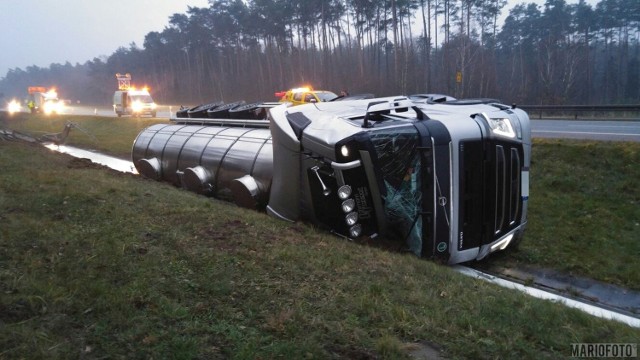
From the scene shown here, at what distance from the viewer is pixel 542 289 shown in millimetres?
6141

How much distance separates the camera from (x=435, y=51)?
5047 centimetres

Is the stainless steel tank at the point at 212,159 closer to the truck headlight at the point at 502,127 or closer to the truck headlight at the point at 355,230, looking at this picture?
the truck headlight at the point at 355,230

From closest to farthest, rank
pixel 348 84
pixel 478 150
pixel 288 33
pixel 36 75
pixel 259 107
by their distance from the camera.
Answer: pixel 478 150 → pixel 259 107 → pixel 348 84 → pixel 288 33 → pixel 36 75

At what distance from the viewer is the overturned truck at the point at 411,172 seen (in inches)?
221

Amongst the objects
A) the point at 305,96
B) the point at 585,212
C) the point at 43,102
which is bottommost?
the point at 585,212

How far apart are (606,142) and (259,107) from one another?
7.80 m

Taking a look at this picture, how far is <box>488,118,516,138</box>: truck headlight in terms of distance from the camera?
19.7 feet

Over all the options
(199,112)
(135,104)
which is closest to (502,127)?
(199,112)

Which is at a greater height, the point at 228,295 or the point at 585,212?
the point at 228,295

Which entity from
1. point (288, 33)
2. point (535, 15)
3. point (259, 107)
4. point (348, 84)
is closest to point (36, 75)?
point (288, 33)

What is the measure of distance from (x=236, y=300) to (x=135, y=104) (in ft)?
108

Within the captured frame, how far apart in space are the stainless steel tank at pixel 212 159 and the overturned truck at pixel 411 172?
94 centimetres

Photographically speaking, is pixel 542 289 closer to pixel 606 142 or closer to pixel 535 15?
pixel 606 142

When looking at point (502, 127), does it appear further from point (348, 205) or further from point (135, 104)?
point (135, 104)
